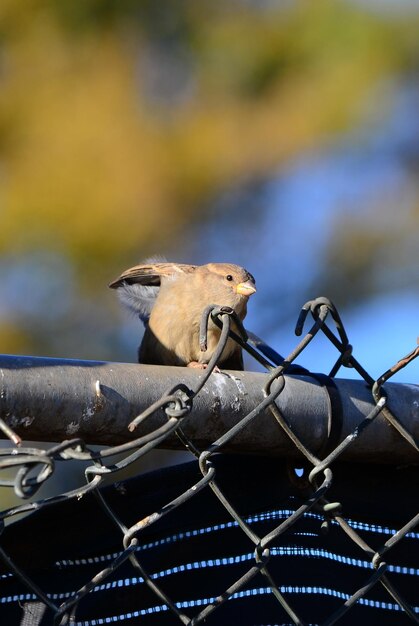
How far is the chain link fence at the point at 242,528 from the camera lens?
1.57 metres

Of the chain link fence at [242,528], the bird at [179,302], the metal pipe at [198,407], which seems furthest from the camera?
the bird at [179,302]

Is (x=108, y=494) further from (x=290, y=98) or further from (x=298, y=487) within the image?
(x=290, y=98)

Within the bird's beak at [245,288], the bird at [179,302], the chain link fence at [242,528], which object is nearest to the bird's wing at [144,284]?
the bird at [179,302]

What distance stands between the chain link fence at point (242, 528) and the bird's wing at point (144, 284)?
1.28 meters

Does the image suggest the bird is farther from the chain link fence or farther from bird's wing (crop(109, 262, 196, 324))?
the chain link fence

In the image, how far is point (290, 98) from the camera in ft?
17.0

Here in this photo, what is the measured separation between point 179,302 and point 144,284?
0.26m

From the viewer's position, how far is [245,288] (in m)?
3.04

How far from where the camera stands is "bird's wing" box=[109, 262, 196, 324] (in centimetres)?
304

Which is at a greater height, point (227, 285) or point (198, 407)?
point (227, 285)

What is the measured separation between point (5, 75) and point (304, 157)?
4.98 ft

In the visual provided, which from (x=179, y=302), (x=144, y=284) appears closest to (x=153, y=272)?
(x=144, y=284)

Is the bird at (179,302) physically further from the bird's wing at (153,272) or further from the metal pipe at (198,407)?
the metal pipe at (198,407)

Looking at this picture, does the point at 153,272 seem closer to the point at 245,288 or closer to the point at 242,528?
the point at 245,288
